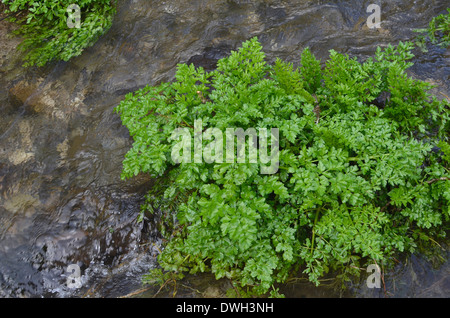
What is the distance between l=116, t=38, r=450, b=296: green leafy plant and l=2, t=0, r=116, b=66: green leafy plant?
2.65 m

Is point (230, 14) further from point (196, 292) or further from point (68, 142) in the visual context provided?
point (196, 292)

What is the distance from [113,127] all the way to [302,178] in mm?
2650

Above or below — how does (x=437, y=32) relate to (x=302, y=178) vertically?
above

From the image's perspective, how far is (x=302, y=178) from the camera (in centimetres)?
298

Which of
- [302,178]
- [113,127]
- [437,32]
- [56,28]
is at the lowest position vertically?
[302,178]

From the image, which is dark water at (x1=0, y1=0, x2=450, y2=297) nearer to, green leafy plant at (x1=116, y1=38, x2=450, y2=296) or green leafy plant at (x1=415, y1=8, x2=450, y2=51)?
green leafy plant at (x1=415, y1=8, x2=450, y2=51)

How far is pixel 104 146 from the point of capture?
4.46 m

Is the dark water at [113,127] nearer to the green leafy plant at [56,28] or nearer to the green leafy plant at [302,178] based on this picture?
the green leafy plant at [56,28]

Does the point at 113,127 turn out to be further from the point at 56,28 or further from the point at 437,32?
the point at 437,32

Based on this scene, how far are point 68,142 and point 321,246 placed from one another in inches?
127

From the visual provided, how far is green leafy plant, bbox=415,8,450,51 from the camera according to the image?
4562 mm

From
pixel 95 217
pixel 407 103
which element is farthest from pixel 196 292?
pixel 407 103

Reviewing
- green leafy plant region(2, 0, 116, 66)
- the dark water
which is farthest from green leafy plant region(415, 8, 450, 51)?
green leafy plant region(2, 0, 116, 66)

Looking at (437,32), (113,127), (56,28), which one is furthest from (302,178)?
(56,28)
